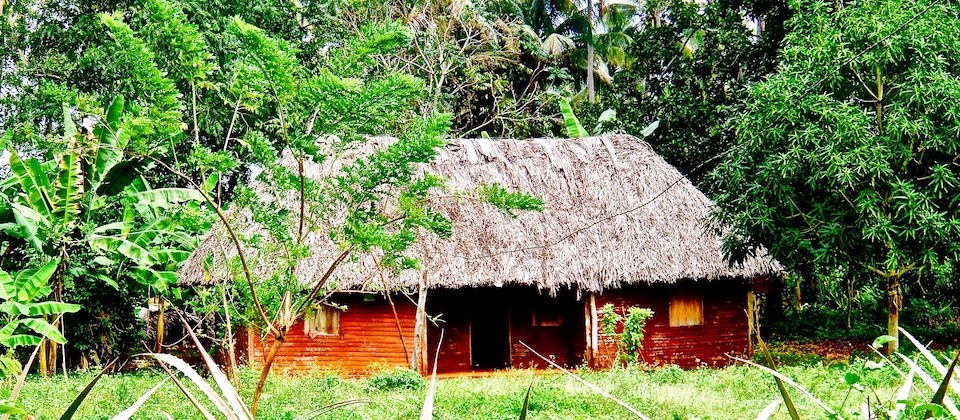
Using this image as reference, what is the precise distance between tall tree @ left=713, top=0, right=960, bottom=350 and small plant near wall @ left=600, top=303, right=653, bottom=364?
167 centimetres

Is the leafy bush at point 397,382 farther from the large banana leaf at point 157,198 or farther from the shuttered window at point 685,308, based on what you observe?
the shuttered window at point 685,308

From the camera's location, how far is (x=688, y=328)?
42.4ft

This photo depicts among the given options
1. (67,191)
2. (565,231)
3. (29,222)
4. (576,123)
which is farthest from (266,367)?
(576,123)

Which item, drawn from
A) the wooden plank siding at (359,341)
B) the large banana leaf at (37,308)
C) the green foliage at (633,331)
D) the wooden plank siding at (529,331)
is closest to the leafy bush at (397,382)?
the wooden plank siding at (529,331)

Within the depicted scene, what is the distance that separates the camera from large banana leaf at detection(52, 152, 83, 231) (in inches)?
261

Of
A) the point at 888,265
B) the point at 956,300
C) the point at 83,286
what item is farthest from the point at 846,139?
the point at 83,286

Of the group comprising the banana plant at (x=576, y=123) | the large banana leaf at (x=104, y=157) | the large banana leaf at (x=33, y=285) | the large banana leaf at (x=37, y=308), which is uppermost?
the banana plant at (x=576, y=123)

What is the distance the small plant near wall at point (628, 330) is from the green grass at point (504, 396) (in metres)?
0.89

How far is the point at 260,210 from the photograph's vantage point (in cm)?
593

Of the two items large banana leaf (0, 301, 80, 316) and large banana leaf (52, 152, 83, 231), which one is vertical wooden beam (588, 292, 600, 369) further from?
large banana leaf (0, 301, 80, 316)

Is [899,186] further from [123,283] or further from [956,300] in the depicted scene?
[123,283]

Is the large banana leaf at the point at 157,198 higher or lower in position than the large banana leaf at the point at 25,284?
higher

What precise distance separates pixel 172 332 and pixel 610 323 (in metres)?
9.80

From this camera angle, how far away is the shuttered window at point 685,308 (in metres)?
12.9
